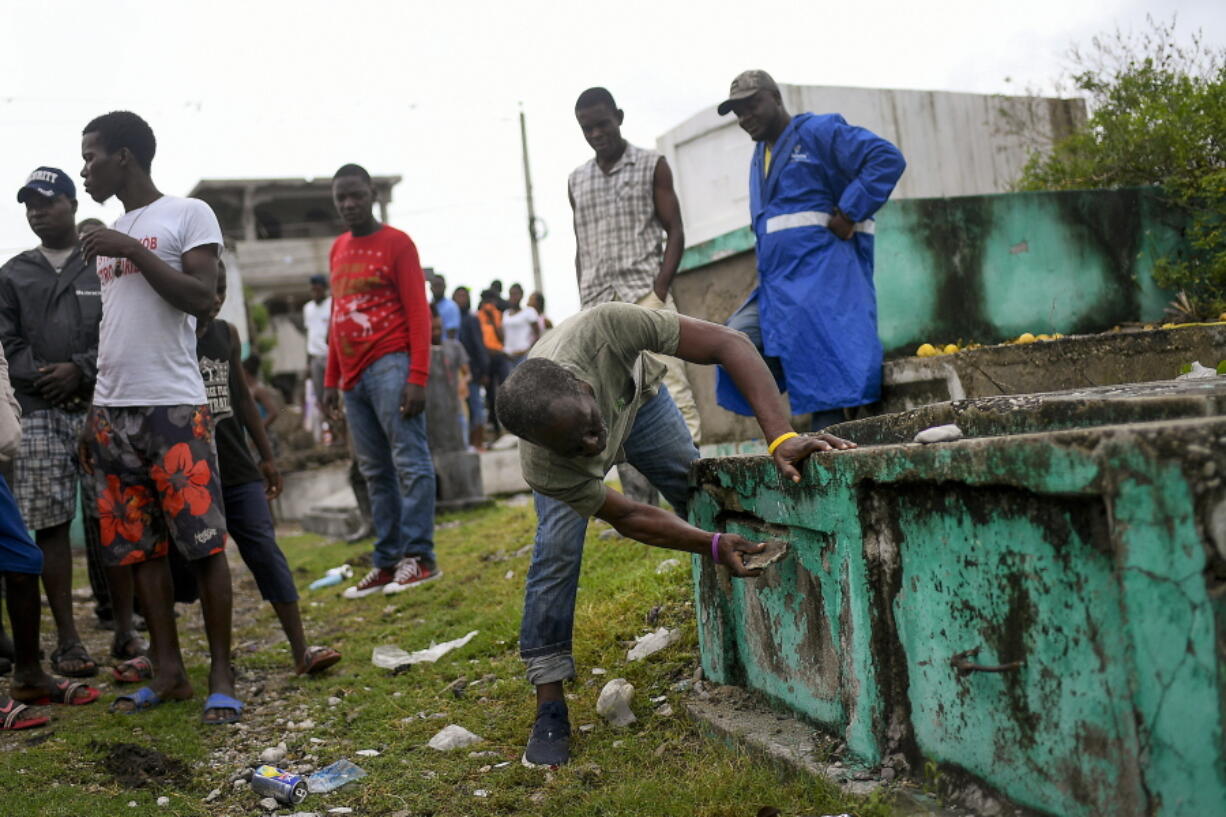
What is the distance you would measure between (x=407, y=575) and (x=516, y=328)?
24.4 feet

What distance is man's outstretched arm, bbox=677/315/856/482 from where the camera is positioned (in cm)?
259

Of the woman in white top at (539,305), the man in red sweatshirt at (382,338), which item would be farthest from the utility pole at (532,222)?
the man in red sweatshirt at (382,338)

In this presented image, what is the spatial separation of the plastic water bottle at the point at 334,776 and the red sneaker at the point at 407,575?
2371 millimetres

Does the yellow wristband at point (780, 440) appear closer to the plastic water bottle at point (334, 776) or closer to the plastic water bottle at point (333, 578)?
the plastic water bottle at point (334, 776)

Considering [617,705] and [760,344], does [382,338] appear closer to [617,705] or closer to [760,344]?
[760,344]

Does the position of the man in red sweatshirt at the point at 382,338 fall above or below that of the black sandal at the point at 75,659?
above

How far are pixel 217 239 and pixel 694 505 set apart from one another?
1979 millimetres

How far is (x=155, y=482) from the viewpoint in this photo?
3717 millimetres

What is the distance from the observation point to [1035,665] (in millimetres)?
1967

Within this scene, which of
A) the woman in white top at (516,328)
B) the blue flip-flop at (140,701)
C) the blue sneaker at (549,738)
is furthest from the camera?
the woman in white top at (516,328)

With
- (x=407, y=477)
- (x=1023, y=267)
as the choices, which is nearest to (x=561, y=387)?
(x=407, y=477)

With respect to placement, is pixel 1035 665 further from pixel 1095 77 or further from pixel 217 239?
pixel 1095 77

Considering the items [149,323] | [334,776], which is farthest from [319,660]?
[149,323]

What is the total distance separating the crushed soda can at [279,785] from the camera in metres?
3.03
